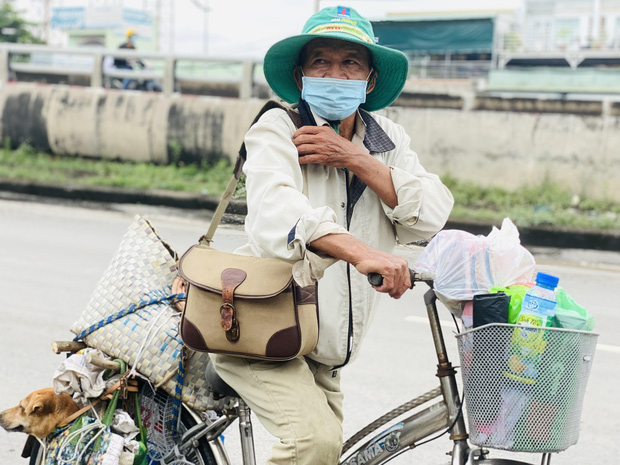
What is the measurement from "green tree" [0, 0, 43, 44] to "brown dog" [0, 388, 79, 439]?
133ft

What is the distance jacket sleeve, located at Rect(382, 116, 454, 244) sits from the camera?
2.19 m

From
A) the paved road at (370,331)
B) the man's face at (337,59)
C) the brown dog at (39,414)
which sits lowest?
the paved road at (370,331)

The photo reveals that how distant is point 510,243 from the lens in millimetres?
1963

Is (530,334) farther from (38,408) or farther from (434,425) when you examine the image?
(38,408)

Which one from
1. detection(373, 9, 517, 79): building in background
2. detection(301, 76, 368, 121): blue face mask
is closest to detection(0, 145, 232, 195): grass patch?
detection(301, 76, 368, 121): blue face mask

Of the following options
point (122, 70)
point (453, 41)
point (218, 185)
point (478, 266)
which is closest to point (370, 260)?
point (478, 266)

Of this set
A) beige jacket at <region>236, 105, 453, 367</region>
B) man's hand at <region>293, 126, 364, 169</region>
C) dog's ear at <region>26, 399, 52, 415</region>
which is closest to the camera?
beige jacket at <region>236, 105, 453, 367</region>

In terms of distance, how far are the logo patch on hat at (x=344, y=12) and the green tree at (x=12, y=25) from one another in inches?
1611

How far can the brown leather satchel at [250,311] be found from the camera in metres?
2.07

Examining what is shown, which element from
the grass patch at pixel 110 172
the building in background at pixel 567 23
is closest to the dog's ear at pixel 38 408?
the grass patch at pixel 110 172

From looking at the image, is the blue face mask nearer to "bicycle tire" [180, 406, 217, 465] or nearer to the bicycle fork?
the bicycle fork

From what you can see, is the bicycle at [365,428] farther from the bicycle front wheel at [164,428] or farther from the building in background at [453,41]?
the building in background at [453,41]

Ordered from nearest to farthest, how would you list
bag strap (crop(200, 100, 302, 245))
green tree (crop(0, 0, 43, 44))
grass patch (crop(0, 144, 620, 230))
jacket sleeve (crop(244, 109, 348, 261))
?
jacket sleeve (crop(244, 109, 348, 261)), bag strap (crop(200, 100, 302, 245)), grass patch (crop(0, 144, 620, 230)), green tree (crop(0, 0, 43, 44))

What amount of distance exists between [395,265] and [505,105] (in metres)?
9.25
